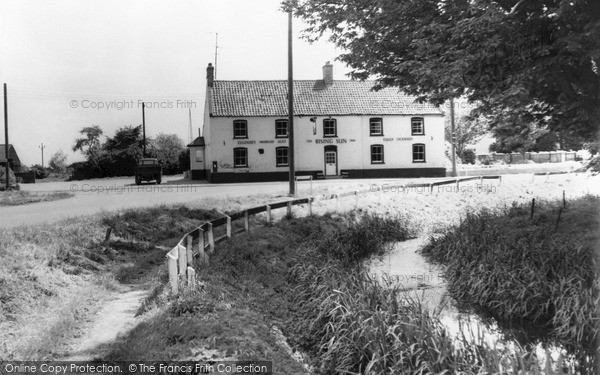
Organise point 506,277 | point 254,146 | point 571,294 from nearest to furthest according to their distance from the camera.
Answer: point 571,294 → point 506,277 → point 254,146

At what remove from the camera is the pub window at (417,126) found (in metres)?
40.2

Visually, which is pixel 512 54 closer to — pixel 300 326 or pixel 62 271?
pixel 300 326

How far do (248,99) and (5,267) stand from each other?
1278 inches

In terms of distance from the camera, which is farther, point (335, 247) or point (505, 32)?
point (335, 247)

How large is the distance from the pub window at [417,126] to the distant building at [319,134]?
0.08 metres

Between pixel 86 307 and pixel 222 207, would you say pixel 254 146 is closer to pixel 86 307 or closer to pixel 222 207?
pixel 222 207

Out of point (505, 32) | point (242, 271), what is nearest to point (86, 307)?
point (242, 271)

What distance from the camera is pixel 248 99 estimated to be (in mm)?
39875

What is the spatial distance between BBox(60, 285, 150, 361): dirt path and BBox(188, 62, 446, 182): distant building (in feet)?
96.4

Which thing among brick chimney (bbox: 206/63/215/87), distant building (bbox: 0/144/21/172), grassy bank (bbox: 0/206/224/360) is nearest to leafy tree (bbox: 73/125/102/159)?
distant building (bbox: 0/144/21/172)

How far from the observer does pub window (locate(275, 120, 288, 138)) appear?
39.0m

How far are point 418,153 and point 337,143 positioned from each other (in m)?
6.35

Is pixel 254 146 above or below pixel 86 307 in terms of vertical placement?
above

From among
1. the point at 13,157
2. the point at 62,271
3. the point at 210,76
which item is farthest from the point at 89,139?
the point at 62,271
